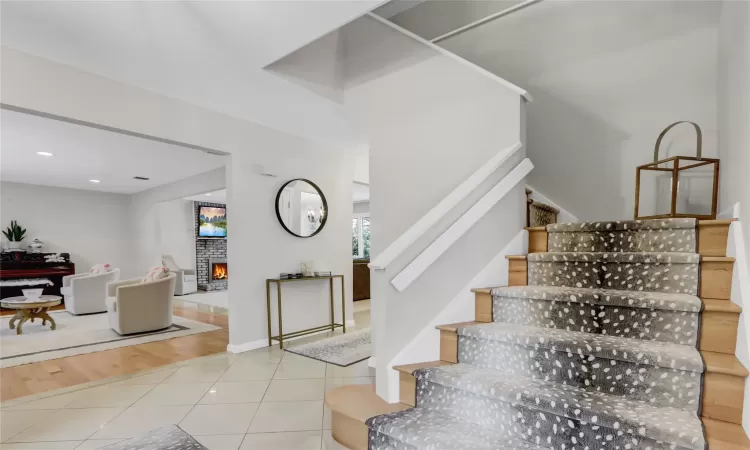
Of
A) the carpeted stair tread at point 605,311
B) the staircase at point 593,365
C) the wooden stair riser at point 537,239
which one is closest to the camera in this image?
the staircase at point 593,365

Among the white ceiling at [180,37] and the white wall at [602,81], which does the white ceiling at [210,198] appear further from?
the white wall at [602,81]

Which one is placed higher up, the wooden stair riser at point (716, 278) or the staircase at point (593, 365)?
the wooden stair riser at point (716, 278)

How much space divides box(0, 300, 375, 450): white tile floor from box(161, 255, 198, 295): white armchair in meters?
5.60

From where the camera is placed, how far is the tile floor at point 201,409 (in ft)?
6.89

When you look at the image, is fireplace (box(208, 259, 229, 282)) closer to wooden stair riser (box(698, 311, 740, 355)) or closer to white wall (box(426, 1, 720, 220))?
white wall (box(426, 1, 720, 220))

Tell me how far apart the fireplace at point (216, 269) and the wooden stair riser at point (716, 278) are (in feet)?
32.0

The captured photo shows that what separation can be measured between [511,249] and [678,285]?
2.85ft

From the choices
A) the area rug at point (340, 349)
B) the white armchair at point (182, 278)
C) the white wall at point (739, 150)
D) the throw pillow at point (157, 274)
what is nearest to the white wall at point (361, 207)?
the white armchair at point (182, 278)

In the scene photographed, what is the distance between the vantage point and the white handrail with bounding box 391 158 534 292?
5.94 ft

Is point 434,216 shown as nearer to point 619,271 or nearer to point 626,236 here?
point 619,271

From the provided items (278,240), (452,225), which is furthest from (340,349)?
(452,225)

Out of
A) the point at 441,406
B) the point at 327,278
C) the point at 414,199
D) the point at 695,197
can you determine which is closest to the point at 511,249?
the point at 414,199

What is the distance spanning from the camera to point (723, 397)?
1.28 meters

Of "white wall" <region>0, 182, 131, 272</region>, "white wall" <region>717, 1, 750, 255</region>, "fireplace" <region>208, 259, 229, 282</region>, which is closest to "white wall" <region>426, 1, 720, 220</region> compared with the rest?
"white wall" <region>717, 1, 750, 255</region>
